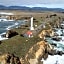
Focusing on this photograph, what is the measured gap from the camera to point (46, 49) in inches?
2341

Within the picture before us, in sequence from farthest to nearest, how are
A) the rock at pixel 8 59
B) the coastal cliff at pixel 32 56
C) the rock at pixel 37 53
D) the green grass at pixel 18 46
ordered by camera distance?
the rock at pixel 37 53 → the green grass at pixel 18 46 → the coastal cliff at pixel 32 56 → the rock at pixel 8 59

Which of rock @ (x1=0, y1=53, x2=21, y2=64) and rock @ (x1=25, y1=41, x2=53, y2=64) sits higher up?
rock @ (x1=0, y1=53, x2=21, y2=64)

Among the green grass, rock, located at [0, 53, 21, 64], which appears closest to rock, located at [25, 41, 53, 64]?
the green grass

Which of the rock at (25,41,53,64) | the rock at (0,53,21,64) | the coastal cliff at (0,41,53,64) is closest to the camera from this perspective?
the rock at (0,53,21,64)

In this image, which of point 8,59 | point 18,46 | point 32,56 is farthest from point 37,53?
point 8,59

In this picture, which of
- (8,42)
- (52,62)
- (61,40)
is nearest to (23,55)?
(8,42)

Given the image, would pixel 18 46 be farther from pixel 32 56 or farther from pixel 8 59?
pixel 8 59

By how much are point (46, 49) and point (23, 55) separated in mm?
14762

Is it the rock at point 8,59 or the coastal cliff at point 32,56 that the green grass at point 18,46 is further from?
the rock at point 8,59

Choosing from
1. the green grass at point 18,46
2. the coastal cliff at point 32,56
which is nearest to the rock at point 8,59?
the coastal cliff at point 32,56

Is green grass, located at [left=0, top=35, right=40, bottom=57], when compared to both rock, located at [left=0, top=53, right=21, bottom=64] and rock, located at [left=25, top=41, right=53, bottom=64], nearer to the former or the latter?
rock, located at [left=25, top=41, right=53, bottom=64]

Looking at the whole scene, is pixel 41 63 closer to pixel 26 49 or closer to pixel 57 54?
pixel 26 49

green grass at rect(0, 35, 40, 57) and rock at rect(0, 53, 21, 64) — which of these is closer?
rock at rect(0, 53, 21, 64)

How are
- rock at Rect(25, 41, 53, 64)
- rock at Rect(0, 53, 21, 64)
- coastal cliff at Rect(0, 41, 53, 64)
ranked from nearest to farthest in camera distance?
1. rock at Rect(0, 53, 21, 64)
2. coastal cliff at Rect(0, 41, 53, 64)
3. rock at Rect(25, 41, 53, 64)
